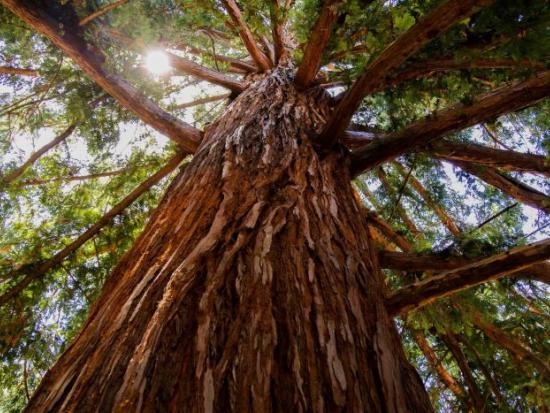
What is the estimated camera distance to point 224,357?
1.03m

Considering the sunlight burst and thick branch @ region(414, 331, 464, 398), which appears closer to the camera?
thick branch @ region(414, 331, 464, 398)

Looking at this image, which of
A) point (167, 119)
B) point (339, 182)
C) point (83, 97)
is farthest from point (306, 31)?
point (83, 97)

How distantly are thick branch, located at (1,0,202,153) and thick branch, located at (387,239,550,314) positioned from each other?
1960 mm

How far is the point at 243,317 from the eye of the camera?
1.14m

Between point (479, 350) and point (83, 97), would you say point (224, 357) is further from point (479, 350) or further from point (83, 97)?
point (83, 97)

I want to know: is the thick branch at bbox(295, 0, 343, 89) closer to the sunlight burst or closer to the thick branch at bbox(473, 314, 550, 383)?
the sunlight burst

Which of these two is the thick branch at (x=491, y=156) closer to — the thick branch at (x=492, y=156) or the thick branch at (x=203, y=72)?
the thick branch at (x=492, y=156)

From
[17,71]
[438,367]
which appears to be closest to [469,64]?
[438,367]

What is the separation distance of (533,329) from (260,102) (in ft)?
9.09

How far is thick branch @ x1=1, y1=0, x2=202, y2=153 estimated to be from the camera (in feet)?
8.08

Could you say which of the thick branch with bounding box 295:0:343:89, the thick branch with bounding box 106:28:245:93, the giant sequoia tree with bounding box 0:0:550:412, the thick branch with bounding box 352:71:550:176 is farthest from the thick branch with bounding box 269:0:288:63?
the thick branch with bounding box 352:71:550:176

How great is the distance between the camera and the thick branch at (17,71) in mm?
3971

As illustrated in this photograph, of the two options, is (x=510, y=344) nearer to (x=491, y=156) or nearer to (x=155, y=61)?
(x=491, y=156)

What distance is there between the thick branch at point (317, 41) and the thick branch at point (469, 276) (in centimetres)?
164
